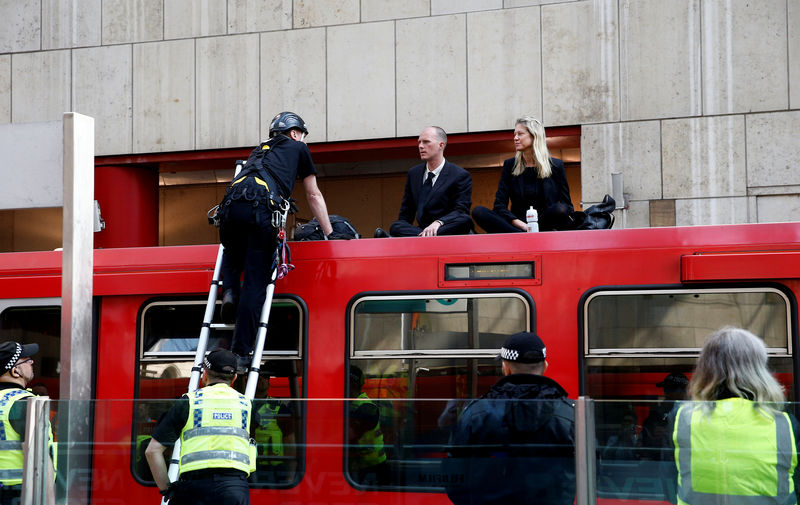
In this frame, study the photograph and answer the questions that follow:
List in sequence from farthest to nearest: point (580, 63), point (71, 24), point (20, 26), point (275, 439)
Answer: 1. point (20, 26)
2. point (71, 24)
3. point (580, 63)
4. point (275, 439)

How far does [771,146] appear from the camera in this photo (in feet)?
39.4

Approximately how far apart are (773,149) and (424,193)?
6.38 metres

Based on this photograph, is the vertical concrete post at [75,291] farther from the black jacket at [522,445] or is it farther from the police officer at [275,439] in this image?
the black jacket at [522,445]

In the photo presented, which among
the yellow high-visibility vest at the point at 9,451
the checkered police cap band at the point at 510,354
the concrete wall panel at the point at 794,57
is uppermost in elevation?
the concrete wall panel at the point at 794,57

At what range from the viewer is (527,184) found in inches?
288

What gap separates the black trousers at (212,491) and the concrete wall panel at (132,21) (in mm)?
10144

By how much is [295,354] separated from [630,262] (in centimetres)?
233

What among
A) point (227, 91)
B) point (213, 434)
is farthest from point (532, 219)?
point (227, 91)

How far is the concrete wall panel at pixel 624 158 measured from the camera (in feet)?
40.7

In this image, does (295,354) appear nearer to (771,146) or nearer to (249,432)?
(249,432)

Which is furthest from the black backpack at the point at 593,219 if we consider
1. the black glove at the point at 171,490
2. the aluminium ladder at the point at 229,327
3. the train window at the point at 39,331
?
the train window at the point at 39,331

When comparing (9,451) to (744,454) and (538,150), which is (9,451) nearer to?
(744,454)

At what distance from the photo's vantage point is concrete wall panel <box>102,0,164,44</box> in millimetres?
14086

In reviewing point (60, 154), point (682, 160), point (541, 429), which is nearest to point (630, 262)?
point (541, 429)
